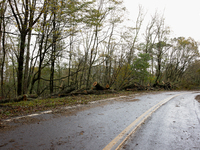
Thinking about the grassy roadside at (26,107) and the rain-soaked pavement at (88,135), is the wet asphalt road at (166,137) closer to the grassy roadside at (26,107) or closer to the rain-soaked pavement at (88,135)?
the rain-soaked pavement at (88,135)

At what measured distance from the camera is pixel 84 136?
3.74 m

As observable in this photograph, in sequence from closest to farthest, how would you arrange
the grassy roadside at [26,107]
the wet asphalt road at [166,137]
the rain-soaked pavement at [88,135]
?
1. the rain-soaked pavement at [88,135]
2. the wet asphalt road at [166,137]
3. the grassy roadside at [26,107]

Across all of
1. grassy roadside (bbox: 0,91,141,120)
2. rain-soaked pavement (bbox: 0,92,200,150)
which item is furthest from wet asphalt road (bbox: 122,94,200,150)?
grassy roadside (bbox: 0,91,141,120)

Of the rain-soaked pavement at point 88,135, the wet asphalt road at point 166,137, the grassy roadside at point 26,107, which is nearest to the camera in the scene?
the rain-soaked pavement at point 88,135

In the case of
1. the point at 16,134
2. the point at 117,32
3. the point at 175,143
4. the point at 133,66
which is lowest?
the point at 175,143

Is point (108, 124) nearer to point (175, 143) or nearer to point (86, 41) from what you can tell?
point (175, 143)

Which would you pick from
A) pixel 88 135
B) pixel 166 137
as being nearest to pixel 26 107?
pixel 88 135

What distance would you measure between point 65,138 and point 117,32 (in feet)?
62.3

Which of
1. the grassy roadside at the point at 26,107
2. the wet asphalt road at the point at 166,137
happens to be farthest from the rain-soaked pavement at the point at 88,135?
the grassy roadside at the point at 26,107

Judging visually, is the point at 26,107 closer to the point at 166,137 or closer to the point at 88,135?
the point at 88,135

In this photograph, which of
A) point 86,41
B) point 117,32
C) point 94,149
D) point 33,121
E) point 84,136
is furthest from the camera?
point 86,41

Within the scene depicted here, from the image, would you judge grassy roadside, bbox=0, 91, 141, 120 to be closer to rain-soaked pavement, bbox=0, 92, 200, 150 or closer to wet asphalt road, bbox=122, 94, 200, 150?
rain-soaked pavement, bbox=0, 92, 200, 150

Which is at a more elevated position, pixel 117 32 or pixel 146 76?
pixel 117 32

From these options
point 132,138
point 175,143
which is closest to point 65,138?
point 132,138
